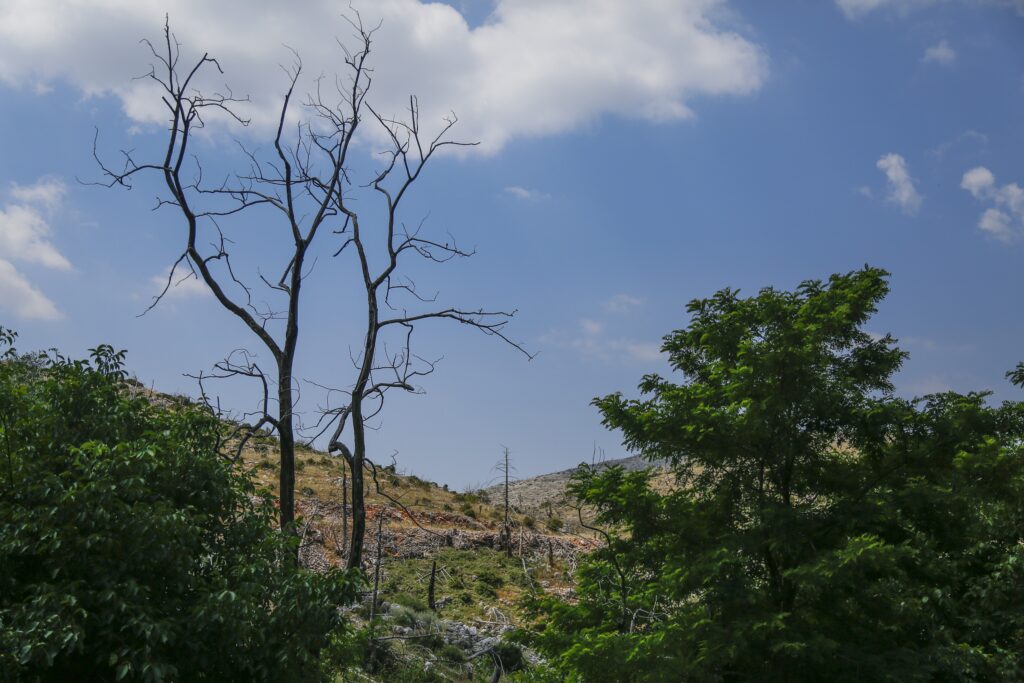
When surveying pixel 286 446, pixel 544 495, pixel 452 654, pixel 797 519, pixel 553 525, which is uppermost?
pixel 544 495

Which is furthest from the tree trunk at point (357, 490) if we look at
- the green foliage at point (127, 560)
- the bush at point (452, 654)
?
the bush at point (452, 654)

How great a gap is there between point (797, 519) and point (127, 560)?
33.3 ft

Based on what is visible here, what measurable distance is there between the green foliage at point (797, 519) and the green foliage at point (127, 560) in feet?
19.8

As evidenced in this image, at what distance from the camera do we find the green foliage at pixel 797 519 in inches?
583

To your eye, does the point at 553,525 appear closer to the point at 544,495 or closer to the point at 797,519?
the point at 544,495


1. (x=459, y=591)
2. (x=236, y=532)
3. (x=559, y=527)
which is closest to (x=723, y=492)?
(x=236, y=532)

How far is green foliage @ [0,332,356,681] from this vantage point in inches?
381

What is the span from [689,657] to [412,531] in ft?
90.0

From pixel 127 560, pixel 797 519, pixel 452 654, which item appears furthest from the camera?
pixel 452 654

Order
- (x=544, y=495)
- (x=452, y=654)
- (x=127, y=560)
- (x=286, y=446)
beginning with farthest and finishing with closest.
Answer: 1. (x=544, y=495)
2. (x=452, y=654)
3. (x=286, y=446)
4. (x=127, y=560)

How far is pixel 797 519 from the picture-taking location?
50.1 feet

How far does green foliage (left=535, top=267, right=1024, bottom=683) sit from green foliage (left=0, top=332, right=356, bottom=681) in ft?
19.8

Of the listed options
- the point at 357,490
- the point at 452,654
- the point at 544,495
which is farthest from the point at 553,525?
the point at 357,490

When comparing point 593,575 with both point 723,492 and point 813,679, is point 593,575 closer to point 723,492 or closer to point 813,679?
point 723,492
